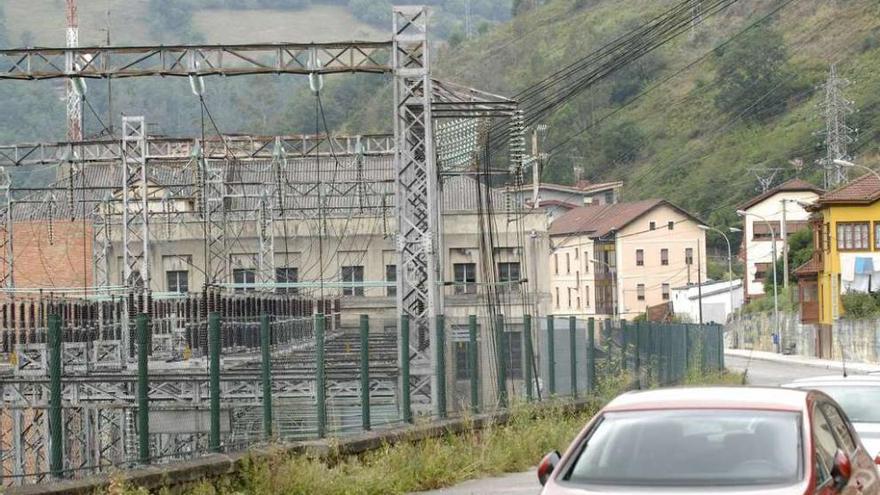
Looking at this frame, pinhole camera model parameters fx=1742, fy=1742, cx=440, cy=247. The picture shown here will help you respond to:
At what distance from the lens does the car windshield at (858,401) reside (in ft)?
52.9

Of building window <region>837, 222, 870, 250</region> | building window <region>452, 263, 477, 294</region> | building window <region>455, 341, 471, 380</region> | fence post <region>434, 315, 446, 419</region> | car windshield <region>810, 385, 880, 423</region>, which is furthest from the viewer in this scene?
building window <region>837, 222, 870, 250</region>

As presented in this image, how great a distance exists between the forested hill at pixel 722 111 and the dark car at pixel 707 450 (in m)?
113

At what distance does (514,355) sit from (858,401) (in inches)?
416

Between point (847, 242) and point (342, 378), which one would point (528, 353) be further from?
point (847, 242)

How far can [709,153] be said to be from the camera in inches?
5669

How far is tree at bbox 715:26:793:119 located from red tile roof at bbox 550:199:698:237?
29260mm

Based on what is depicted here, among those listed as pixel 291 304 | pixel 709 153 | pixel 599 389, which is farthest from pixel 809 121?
pixel 599 389

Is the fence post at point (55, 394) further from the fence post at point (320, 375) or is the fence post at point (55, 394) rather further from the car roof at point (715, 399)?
the car roof at point (715, 399)

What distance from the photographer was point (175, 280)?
7800 cm

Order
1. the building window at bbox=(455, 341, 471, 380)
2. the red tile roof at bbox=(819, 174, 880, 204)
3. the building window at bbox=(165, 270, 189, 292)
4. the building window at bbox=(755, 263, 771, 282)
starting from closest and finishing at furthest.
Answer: the building window at bbox=(455, 341, 471, 380), the building window at bbox=(165, 270, 189, 292), the red tile roof at bbox=(819, 174, 880, 204), the building window at bbox=(755, 263, 771, 282)

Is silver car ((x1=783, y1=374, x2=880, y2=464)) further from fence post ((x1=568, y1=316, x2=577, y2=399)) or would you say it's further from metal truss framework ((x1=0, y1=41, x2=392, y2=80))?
metal truss framework ((x1=0, y1=41, x2=392, y2=80))

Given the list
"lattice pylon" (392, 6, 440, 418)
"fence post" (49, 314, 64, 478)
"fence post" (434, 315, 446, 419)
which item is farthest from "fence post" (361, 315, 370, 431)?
"lattice pylon" (392, 6, 440, 418)

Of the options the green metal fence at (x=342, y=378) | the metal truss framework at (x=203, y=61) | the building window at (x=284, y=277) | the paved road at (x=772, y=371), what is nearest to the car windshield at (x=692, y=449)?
the green metal fence at (x=342, y=378)

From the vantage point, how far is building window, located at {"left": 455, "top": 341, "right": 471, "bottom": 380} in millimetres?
24594
